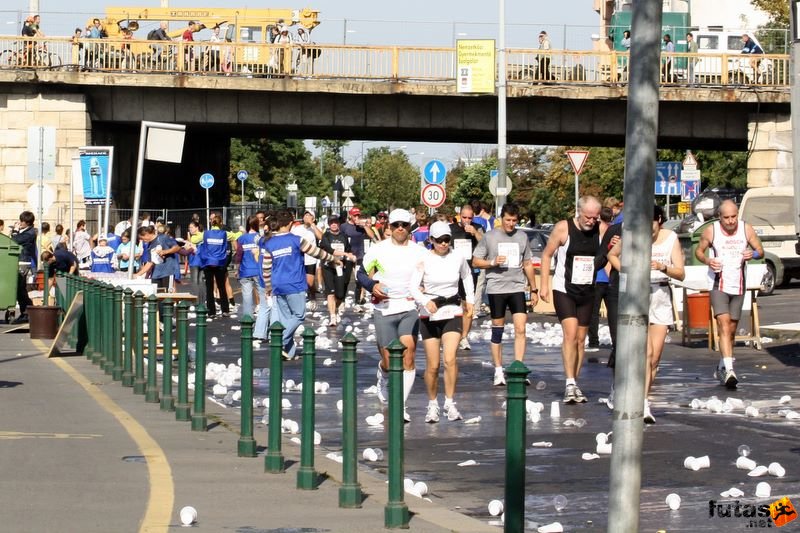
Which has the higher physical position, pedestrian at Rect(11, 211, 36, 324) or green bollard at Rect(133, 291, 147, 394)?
pedestrian at Rect(11, 211, 36, 324)

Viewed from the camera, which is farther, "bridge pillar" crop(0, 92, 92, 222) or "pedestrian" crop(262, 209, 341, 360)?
"bridge pillar" crop(0, 92, 92, 222)

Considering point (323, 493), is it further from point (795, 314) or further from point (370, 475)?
point (795, 314)

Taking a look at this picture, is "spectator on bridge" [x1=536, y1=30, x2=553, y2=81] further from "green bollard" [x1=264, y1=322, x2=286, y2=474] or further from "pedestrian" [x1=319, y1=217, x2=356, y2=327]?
"green bollard" [x1=264, y1=322, x2=286, y2=474]

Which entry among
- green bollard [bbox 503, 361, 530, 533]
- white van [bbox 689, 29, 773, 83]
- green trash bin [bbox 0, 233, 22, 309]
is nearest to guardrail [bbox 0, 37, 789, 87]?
white van [bbox 689, 29, 773, 83]

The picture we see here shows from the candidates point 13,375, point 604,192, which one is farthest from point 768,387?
point 604,192

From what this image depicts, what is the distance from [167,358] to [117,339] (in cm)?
367

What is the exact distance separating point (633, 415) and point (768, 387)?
1013cm

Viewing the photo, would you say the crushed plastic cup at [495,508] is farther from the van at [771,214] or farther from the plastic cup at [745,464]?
the van at [771,214]

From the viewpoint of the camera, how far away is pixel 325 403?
15.2 m

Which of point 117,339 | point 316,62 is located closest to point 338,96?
point 316,62

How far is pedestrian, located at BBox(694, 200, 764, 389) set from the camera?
1617 cm

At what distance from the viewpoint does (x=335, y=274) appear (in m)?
27.0

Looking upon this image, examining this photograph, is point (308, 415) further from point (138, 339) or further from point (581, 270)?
point (138, 339)

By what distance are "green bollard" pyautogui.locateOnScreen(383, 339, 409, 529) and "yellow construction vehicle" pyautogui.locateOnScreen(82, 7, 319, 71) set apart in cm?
3645
